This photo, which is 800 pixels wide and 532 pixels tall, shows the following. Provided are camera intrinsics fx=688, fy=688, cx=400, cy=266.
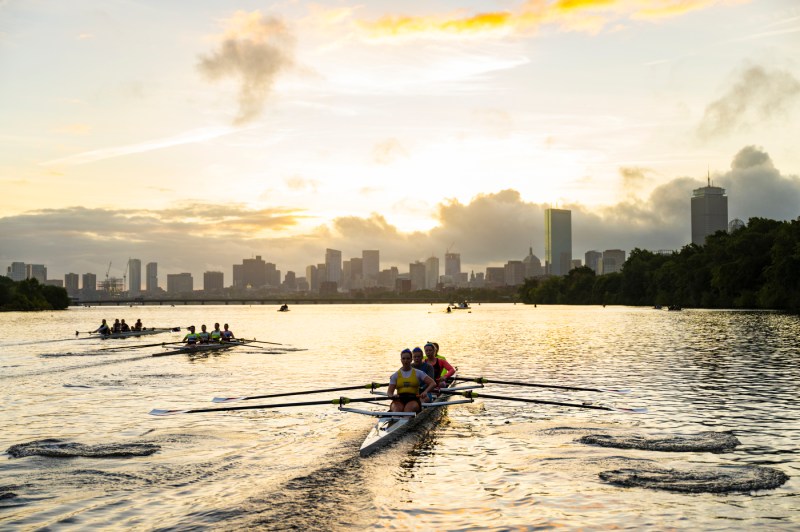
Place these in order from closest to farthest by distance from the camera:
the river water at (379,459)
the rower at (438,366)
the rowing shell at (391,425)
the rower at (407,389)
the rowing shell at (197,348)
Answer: the river water at (379,459) → the rowing shell at (391,425) → the rower at (407,389) → the rower at (438,366) → the rowing shell at (197,348)

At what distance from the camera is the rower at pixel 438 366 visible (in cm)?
2442

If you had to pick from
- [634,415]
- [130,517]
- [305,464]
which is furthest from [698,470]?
[130,517]

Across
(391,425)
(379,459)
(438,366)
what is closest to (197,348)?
(438,366)

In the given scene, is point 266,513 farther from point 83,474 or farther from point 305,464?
point 83,474

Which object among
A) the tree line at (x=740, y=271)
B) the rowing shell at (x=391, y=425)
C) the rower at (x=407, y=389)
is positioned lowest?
the rowing shell at (x=391, y=425)

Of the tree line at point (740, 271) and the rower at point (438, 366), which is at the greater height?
the tree line at point (740, 271)

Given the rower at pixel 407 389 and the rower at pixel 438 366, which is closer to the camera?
the rower at pixel 407 389

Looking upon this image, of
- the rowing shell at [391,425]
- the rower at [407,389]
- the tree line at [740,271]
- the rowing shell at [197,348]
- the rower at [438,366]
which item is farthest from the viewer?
the tree line at [740,271]

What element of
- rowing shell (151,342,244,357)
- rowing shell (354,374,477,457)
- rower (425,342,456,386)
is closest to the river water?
rowing shell (354,374,477,457)

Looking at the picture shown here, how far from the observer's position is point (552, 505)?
1291 centimetres

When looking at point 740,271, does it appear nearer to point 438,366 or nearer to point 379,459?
point 438,366

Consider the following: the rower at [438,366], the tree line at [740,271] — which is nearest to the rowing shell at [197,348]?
the rower at [438,366]

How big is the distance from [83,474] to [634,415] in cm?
1631

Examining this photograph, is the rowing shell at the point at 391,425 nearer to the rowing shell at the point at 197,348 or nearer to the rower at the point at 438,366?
the rower at the point at 438,366
